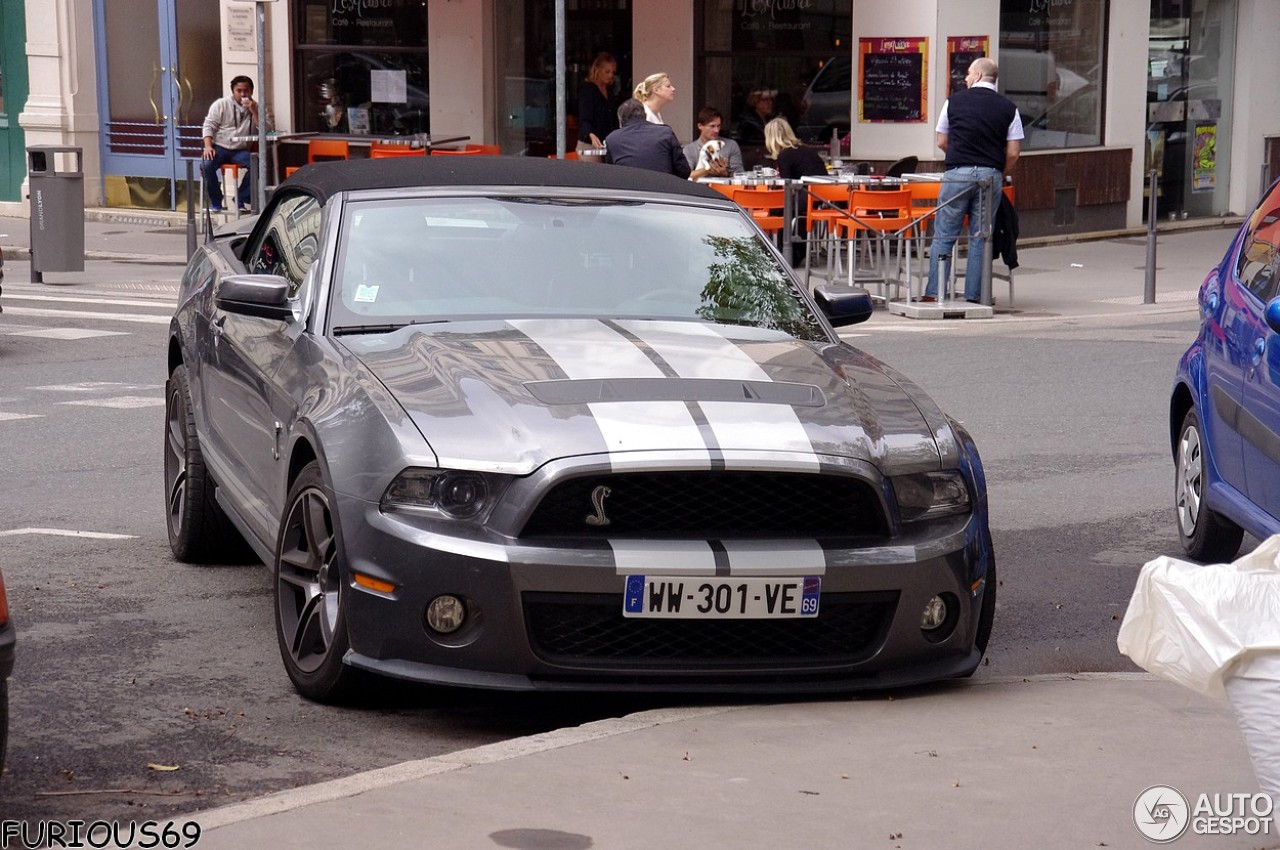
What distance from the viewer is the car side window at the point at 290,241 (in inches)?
258

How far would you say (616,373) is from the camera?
5453 millimetres

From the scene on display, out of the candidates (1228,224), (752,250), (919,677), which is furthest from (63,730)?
(1228,224)

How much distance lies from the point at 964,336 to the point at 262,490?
32.2ft

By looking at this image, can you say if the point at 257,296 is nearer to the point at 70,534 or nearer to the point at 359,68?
the point at 70,534

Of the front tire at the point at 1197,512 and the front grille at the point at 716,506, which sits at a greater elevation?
the front grille at the point at 716,506

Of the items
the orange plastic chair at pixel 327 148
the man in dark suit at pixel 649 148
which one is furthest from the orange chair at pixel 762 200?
the orange plastic chair at pixel 327 148

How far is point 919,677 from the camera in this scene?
211 inches

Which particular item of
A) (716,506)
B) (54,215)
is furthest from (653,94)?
(716,506)

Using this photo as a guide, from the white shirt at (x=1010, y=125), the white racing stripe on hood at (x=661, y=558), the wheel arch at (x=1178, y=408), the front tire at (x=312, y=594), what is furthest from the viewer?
the white shirt at (x=1010, y=125)

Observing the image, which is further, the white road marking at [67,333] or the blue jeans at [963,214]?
the blue jeans at [963,214]

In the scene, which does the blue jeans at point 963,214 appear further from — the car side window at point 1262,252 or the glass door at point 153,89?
the glass door at point 153,89

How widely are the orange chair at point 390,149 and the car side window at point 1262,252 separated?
16.2 metres

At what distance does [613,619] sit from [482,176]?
2.22 metres

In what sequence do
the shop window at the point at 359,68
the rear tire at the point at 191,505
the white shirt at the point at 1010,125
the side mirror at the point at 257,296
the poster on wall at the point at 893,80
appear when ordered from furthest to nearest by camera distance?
the shop window at the point at 359,68
the poster on wall at the point at 893,80
the white shirt at the point at 1010,125
the rear tire at the point at 191,505
the side mirror at the point at 257,296
